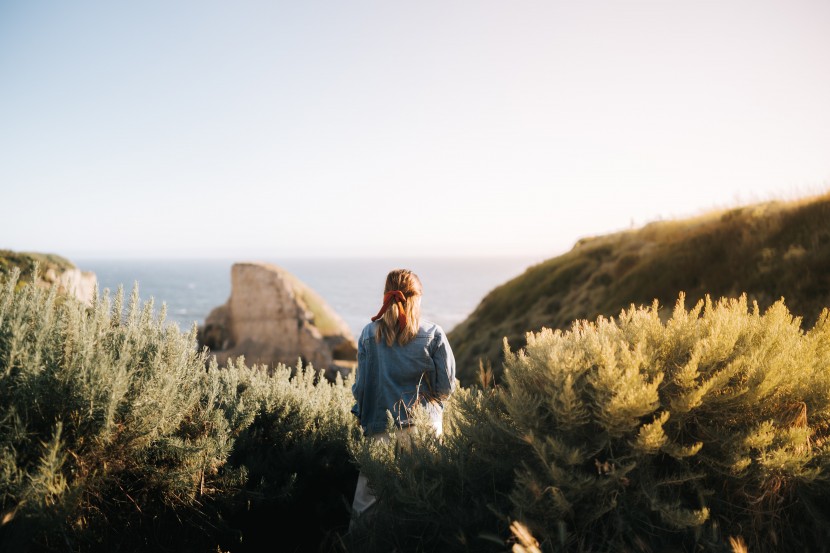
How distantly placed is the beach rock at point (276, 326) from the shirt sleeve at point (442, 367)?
1457 centimetres

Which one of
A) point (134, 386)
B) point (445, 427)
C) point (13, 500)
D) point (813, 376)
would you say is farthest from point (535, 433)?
point (13, 500)

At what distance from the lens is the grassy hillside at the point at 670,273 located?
9367 millimetres

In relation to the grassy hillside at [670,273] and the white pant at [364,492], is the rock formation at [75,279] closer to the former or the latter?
the white pant at [364,492]

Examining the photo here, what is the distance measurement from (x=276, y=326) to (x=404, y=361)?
1650 centimetres

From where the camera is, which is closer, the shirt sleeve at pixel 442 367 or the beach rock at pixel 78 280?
the shirt sleeve at pixel 442 367

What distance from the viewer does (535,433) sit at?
2.71m

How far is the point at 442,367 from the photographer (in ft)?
12.8

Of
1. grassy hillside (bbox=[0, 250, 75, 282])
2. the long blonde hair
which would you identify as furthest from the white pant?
grassy hillside (bbox=[0, 250, 75, 282])

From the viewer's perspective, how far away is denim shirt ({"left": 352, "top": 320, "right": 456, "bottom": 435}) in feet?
12.6

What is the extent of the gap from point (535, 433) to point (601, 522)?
510mm

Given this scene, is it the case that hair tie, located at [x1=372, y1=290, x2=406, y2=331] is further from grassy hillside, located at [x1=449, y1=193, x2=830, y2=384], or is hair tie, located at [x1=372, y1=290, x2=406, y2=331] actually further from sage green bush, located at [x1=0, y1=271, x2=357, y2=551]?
grassy hillside, located at [x1=449, y1=193, x2=830, y2=384]

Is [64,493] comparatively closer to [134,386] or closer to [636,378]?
[134,386]

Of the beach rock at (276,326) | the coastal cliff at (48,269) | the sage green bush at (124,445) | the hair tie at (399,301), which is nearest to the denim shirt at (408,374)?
the hair tie at (399,301)

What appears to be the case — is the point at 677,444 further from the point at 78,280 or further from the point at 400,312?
the point at 78,280
